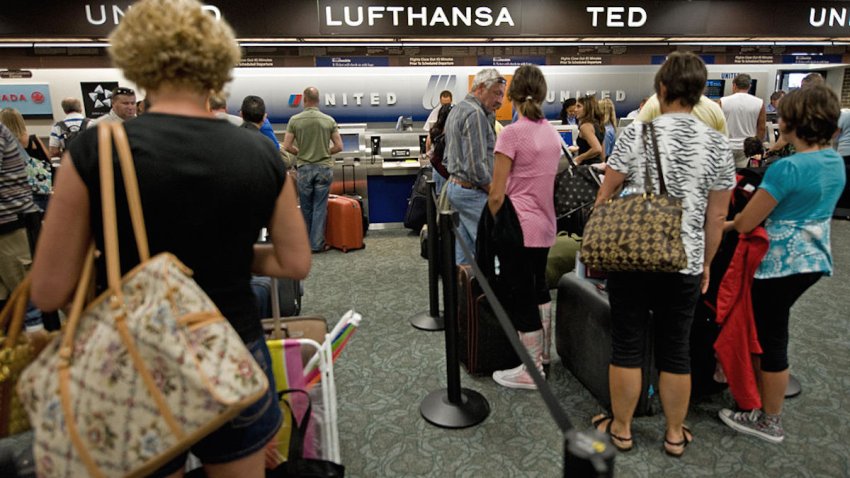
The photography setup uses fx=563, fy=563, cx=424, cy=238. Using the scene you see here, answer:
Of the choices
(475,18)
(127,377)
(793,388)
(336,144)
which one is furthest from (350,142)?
(127,377)

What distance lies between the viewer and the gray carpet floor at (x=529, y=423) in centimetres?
218

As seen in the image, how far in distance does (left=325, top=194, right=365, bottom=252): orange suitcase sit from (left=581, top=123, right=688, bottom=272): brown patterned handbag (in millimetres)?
3883

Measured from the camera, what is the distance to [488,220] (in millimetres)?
2629

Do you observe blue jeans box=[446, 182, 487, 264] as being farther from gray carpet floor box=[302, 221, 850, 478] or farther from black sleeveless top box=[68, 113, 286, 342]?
black sleeveless top box=[68, 113, 286, 342]

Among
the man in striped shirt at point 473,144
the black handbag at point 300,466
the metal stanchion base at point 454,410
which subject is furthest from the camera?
the man in striped shirt at point 473,144

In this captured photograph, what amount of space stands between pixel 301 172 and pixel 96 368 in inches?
191

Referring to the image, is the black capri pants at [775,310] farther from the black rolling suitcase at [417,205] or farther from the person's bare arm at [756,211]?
the black rolling suitcase at [417,205]

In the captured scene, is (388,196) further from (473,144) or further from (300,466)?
(300,466)

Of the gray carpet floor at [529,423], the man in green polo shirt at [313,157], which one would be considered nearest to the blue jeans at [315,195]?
the man in green polo shirt at [313,157]

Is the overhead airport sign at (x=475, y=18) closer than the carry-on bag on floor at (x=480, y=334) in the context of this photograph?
No

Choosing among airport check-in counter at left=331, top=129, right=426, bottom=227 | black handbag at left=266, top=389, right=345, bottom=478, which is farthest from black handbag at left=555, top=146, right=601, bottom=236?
airport check-in counter at left=331, top=129, right=426, bottom=227

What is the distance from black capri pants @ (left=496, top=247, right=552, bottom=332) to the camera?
260 centimetres

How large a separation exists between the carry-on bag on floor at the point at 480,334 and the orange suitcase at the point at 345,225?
2.82 m

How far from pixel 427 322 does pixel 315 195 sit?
252 centimetres
